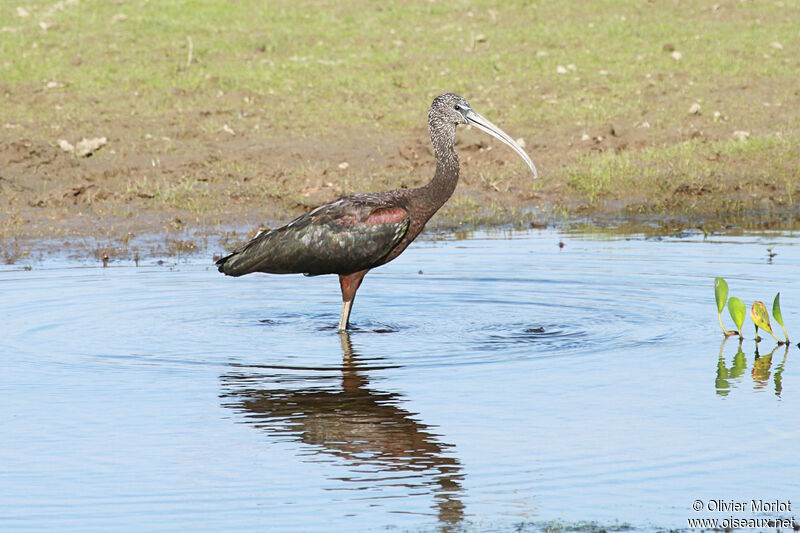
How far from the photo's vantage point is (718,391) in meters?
7.45

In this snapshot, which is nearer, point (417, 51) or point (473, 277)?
point (473, 277)

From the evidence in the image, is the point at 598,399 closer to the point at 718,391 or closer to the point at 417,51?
the point at 718,391

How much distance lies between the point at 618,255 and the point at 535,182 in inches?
147

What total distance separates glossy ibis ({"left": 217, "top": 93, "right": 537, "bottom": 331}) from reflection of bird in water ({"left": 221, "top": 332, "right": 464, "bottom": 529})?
1.53 meters

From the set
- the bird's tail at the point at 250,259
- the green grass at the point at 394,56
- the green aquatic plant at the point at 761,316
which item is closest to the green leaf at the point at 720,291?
the green aquatic plant at the point at 761,316

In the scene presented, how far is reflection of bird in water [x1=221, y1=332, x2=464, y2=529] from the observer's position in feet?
19.2

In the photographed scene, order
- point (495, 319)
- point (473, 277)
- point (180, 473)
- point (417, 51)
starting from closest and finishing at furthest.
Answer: point (180, 473) < point (495, 319) < point (473, 277) < point (417, 51)

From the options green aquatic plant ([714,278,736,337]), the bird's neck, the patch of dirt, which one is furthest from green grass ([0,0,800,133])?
green aquatic plant ([714,278,736,337])

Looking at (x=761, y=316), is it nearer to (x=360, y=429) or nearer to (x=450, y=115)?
(x=450, y=115)

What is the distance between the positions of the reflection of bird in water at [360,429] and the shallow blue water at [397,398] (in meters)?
0.02

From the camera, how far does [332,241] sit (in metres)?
9.78

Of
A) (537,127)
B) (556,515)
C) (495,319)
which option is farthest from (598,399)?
(537,127)

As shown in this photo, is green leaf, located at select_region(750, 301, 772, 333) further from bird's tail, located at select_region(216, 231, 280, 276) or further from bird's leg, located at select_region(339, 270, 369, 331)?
bird's tail, located at select_region(216, 231, 280, 276)

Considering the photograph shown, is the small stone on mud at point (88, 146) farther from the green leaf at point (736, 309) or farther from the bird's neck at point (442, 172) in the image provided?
the green leaf at point (736, 309)
